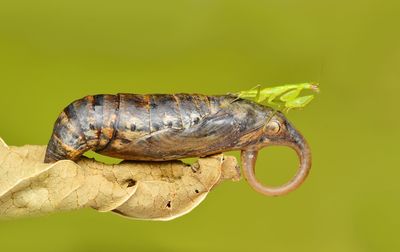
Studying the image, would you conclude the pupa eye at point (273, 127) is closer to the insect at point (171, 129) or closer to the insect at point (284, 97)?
the insect at point (171, 129)

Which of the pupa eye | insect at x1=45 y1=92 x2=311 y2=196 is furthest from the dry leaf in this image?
the pupa eye

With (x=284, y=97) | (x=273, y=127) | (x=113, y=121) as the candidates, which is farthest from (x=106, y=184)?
(x=284, y=97)

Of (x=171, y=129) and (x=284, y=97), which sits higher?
(x=284, y=97)

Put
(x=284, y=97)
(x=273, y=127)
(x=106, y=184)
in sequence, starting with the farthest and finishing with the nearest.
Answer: (x=284, y=97) < (x=273, y=127) < (x=106, y=184)

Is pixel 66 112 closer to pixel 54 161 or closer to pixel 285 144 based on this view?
pixel 54 161

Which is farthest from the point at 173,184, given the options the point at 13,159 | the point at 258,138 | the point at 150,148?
the point at 13,159

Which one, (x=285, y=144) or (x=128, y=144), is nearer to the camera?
(x=128, y=144)

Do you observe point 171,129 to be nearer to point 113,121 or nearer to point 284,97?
point 113,121
